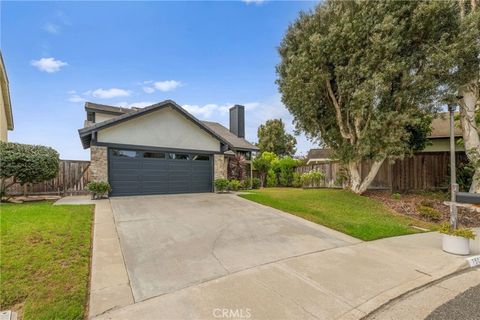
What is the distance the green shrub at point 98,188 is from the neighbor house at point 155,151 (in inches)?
18.2

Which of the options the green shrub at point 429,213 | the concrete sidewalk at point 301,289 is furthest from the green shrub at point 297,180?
the concrete sidewalk at point 301,289

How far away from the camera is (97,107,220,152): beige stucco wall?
11.4 metres

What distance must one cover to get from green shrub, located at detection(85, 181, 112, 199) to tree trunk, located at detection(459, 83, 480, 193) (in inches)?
604

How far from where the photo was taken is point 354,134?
1112 centimetres

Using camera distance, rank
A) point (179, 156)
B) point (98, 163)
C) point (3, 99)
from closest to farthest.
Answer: point (98, 163), point (179, 156), point (3, 99)

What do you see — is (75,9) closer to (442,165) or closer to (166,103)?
(166,103)

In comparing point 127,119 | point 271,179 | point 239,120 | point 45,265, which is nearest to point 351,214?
point 45,265

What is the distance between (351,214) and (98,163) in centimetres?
1072

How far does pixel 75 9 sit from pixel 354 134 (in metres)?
12.6

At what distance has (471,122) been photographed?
32.4ft

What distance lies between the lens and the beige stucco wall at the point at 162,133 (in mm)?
11438

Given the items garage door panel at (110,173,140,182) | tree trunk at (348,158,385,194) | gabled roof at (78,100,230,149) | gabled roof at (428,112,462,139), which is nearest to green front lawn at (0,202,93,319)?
garage door panel at (110,173,140,182)

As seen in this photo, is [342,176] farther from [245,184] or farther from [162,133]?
[162,133]

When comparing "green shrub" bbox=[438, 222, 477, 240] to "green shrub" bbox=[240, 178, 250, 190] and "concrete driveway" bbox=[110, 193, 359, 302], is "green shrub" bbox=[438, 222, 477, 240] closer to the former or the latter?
"concrete driveway" bbox=[110, 193, 359, 302]
